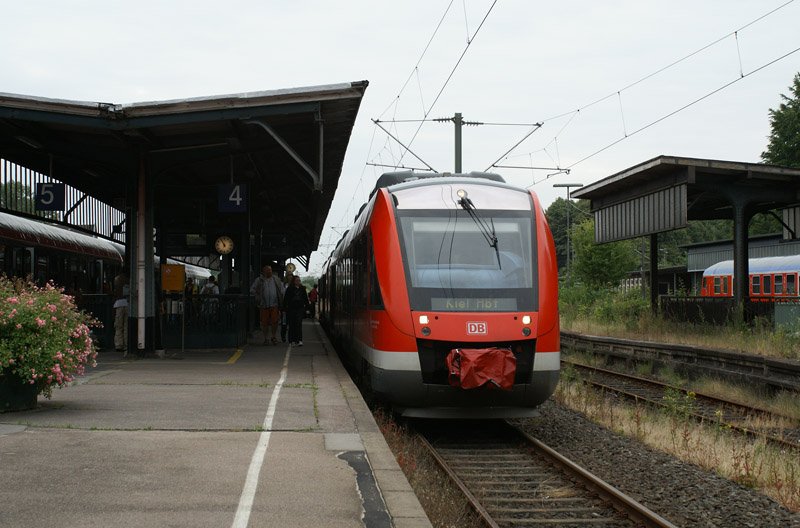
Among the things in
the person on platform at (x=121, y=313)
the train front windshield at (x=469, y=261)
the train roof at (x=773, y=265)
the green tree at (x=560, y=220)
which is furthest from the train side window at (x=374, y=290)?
the green tree at (x=560, y=220)

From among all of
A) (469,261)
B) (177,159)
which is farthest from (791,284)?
(469,261)

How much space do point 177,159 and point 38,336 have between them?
833 cm

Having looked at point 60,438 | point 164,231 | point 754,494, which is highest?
point 164,231

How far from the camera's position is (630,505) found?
22.7 ft

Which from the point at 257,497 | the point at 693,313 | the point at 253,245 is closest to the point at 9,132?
the point at 257,497

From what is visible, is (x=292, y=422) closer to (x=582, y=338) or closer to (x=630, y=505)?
(x=630, y=505)

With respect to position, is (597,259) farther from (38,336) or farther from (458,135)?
(38,336)

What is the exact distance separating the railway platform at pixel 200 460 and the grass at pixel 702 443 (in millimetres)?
3293

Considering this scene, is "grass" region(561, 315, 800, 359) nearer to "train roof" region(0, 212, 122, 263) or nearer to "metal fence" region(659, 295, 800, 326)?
"metal fence" region(659, 295, 800, 326)

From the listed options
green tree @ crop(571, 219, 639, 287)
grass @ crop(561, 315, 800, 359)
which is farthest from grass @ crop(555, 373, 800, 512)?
green tree @ crop(571, 219, 639, 287)

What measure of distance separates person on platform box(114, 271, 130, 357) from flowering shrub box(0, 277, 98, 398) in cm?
800

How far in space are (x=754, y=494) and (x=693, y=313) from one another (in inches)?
660

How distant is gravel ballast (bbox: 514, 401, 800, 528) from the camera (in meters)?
6.99

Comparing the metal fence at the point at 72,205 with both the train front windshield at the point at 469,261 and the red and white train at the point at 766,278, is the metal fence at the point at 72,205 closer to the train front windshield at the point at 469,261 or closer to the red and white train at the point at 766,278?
the train front windshield at the point at 469,261
